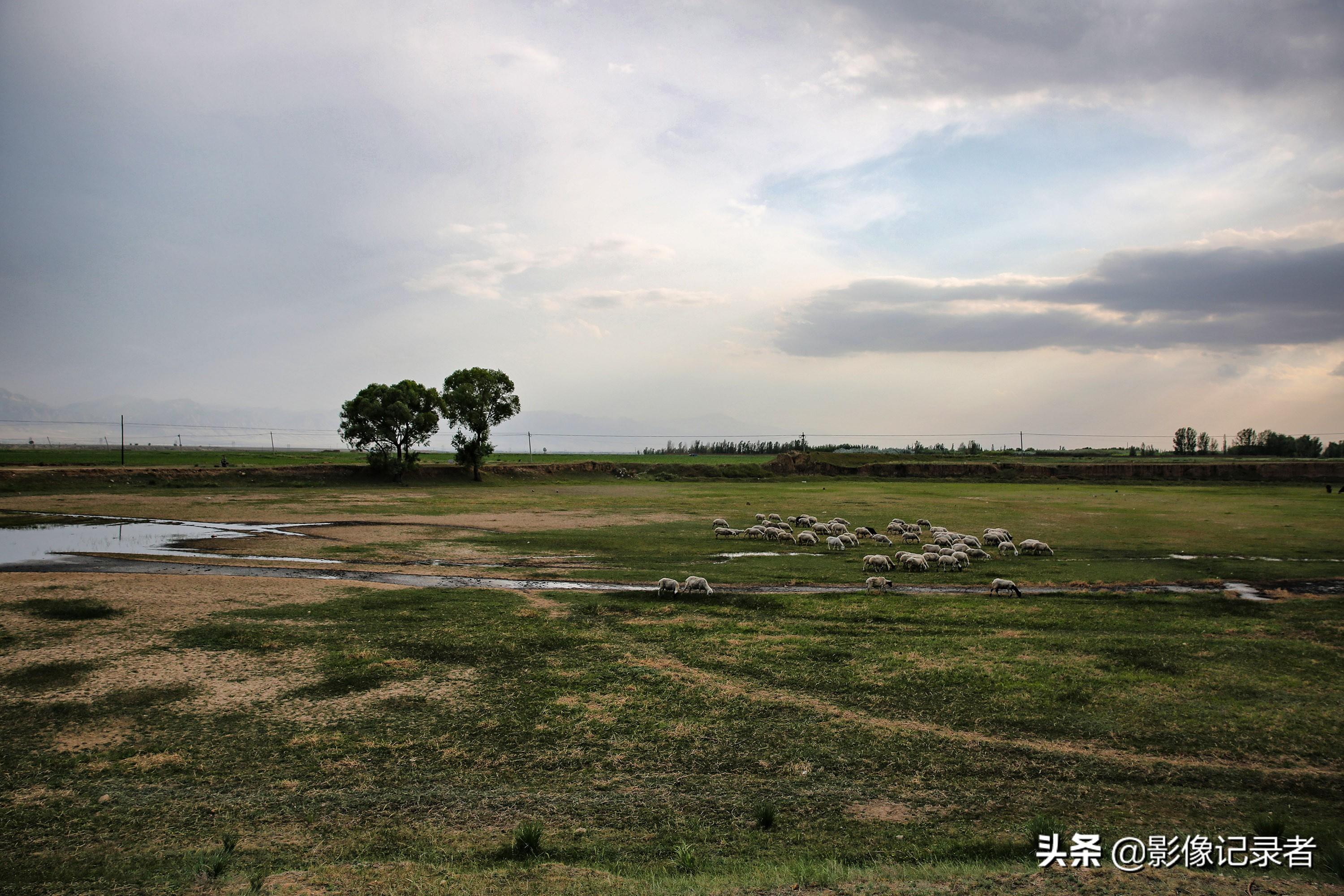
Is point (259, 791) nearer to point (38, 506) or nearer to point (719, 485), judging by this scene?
point (38, 506)

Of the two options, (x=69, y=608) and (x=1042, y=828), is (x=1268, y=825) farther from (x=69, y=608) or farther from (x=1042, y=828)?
(x=69, y=608)

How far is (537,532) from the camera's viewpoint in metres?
32.4

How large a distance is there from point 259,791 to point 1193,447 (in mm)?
168866

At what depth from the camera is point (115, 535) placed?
29703mm

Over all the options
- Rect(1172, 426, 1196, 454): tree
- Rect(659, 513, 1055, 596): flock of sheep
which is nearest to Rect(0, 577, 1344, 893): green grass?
Rect(659, 513, 1055, 596): flock of sheep

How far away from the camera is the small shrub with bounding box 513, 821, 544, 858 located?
6.30m

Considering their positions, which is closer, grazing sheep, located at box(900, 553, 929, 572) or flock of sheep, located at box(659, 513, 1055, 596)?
flock of sheep, located at box(659, 513, 1055, 596)

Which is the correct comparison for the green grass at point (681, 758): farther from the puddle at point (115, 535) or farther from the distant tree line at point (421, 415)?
the distant tree line at point (421, 415)

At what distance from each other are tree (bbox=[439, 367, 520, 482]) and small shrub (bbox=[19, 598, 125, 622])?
5190 cm

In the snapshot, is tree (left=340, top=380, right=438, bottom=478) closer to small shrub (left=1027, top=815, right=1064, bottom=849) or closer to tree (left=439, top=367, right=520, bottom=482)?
tree (left=439, top=367, right=520, bottom=482)

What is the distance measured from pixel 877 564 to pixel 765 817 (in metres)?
16.1

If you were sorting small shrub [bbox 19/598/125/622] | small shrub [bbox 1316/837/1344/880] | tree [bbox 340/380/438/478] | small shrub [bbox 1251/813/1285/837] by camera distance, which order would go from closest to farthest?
small shrub [bbox 1316/837/1344/880] < small shrub [bbox 1251/813/1285/837] < small shrub [bbox 19/598/125/622] < tree [bbox 340/380/438/478]

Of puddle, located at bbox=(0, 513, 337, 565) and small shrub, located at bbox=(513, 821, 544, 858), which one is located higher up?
small shrub, located at bbox=(513, 821, 544, 858)

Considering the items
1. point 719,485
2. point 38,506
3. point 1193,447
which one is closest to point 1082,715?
point 38,506
